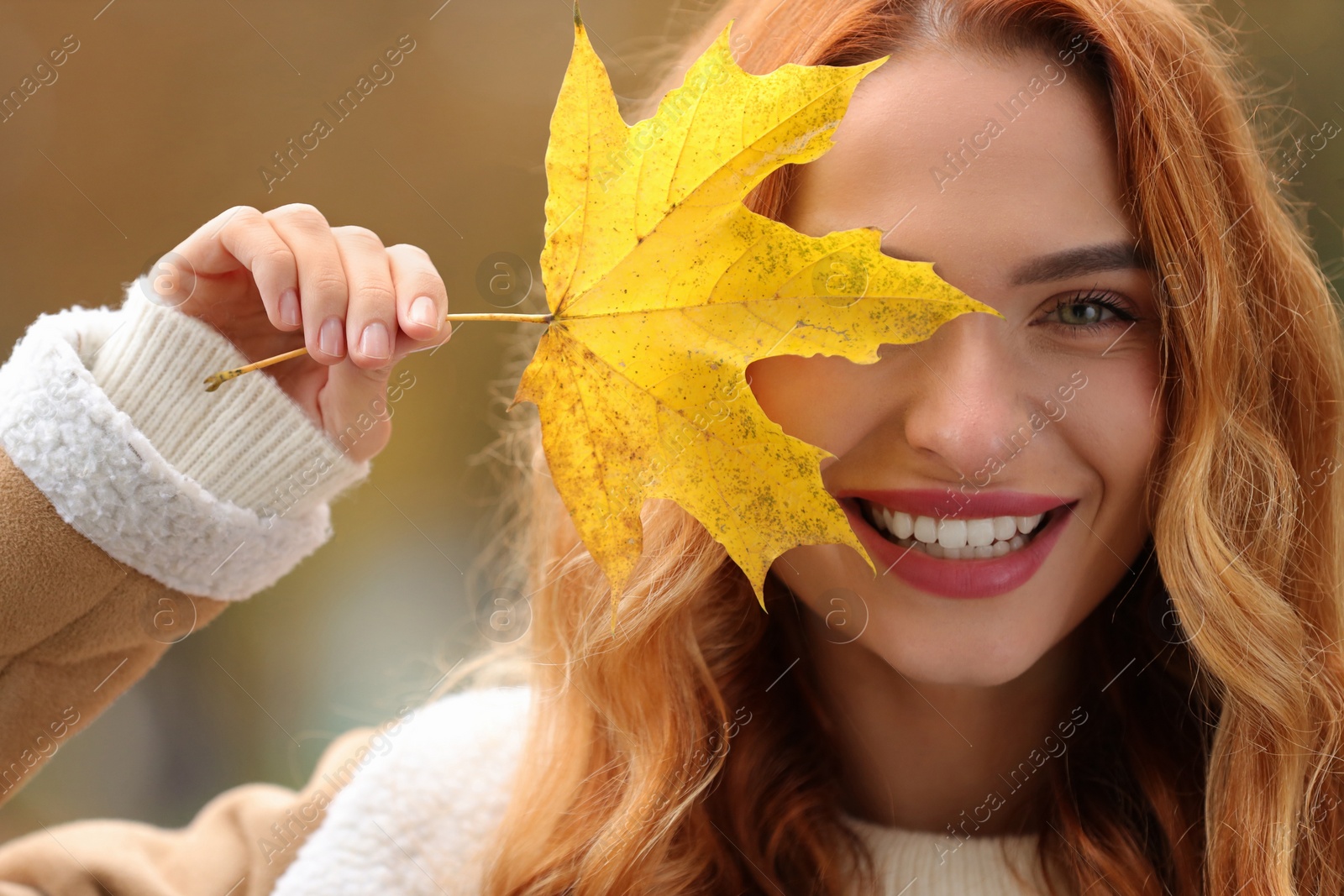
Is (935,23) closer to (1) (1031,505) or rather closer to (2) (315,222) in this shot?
(1) (1031,505)

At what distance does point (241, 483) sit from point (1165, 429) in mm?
763

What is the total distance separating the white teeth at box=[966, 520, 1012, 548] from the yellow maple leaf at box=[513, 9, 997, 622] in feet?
0.81

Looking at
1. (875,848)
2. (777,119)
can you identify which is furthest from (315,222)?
(875,848)

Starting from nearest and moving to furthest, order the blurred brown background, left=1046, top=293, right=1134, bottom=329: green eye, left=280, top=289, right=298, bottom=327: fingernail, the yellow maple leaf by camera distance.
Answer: the yellow maple leaf < left=280, top=289, right=298, bottom=327: fingernail < left=1046, top=293, right=1134, bottom=329: green eye < the blurred brown background

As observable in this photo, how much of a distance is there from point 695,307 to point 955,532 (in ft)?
1.10

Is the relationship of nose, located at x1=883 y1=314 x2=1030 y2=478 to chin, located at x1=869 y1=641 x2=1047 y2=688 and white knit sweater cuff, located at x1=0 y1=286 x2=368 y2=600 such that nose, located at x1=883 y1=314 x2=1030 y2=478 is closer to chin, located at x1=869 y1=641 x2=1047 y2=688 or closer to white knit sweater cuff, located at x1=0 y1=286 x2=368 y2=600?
chin, located at x1=869 y1=641 x2=1047 y2=688

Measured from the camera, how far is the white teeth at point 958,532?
798 millimetres

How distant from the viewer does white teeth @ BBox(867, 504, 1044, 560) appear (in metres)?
0.80

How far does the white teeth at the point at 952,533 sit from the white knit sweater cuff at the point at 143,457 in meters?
0.48

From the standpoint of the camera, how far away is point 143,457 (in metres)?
0.72

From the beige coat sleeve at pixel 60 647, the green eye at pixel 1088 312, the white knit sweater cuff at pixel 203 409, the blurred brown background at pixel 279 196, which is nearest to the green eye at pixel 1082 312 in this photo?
the green eye at pixel 1088 312

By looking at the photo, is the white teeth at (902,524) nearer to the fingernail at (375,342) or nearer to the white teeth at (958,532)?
the white teeth at (958,532)

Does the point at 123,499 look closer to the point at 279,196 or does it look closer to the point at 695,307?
the point at 695,307

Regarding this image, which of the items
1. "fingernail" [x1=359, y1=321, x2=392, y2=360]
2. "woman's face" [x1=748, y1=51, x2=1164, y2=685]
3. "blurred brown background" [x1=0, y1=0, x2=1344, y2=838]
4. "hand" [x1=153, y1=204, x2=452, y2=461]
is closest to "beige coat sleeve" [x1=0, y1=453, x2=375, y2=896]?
"hand" [x1=153, y1=204, x2=452, y2=461]
